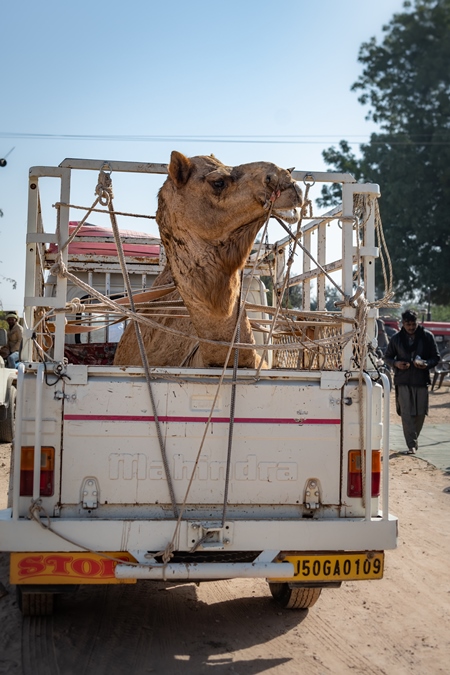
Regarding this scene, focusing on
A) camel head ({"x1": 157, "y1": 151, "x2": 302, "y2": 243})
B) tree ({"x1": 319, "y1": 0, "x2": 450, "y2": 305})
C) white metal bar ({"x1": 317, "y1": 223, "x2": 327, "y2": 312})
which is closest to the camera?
camel head ({"x1": 157, "y1": 151, "x2": 302, "y2": 243})

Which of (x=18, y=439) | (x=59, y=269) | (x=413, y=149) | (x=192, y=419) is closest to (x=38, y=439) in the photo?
(x=18, y=439)

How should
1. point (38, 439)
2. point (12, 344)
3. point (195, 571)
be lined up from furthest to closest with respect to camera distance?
point (12, 344) < point (38, 439) < point (195, 571)

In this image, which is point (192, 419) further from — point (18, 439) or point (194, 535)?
point (18, 439)

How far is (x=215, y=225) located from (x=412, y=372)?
24.2 feet

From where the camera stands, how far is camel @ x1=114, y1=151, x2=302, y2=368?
4.09 meters

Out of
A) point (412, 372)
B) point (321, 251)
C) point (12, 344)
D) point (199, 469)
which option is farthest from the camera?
point (12, 344)

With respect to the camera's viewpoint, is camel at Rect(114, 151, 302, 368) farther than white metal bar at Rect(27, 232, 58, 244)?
No

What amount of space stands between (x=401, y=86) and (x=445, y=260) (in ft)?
27.8

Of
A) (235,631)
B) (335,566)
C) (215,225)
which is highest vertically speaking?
(215,225)

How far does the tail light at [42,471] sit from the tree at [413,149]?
30.6m

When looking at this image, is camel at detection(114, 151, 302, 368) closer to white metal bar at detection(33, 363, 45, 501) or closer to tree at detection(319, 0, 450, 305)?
white metal bar at detection(33, 363, 45, 501)

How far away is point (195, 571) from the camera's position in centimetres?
406

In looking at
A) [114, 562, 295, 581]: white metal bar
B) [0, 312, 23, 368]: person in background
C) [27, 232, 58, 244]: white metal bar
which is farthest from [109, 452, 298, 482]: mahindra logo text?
[0, 312, 23, 368]: person in background

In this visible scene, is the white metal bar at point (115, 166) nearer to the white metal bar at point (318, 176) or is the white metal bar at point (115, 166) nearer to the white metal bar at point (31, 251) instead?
the white metal bar at point (31, 251)
